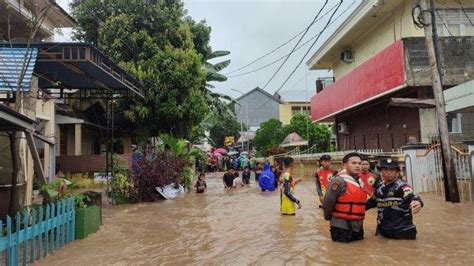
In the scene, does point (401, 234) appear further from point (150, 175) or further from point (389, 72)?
point (389, 72)

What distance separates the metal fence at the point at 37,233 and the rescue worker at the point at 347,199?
406 centimetres

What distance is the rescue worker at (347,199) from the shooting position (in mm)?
5891

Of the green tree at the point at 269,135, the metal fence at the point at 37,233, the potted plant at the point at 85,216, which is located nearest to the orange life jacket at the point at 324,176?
the potted plant at the point at 85,216

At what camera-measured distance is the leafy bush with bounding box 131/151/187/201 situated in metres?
14.7

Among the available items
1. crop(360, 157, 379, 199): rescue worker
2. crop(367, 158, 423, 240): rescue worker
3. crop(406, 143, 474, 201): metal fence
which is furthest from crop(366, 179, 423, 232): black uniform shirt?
crop(406, 143, 474, 201): metal fence

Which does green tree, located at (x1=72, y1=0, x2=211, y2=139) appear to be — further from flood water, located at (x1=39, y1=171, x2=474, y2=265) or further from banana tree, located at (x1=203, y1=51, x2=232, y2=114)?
flood water, located at (x1=39, y1=171, x2=474, y2=265)

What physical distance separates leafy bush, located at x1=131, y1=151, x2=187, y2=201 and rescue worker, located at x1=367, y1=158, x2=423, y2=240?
9.70m

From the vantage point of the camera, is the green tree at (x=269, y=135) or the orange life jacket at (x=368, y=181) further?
the green tree at (x=269, y=135)

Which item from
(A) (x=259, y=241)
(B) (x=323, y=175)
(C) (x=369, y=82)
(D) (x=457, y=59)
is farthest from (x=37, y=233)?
(C) (x=369, y=82)

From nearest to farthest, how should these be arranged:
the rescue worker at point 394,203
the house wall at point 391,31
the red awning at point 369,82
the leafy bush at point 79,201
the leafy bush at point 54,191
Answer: the rescue worker at point 394,203 → the leafy bush at point 54,191 → the leafy bush at point 79,201 → the red awning at point 369,82 → the house wall at point 391,31

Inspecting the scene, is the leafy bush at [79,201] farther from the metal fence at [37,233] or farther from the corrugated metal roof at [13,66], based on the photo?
the corrugated metal roof at [13,66]

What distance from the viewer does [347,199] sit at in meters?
5.92

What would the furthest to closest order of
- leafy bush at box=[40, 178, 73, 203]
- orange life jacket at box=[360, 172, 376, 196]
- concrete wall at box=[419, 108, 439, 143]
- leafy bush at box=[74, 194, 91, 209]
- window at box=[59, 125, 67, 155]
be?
window at box=[59, 125, 67, 155], concrete wall at box=[419, 108, 439, 143], leafy bush at box=[74, 194, 91, 209], leafy bush at box=[40, 178, 73, 203], orange life jacket at box=[360, 172, 376, 196]

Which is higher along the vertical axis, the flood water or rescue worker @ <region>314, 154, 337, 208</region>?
rescue worker @ <region>314, 154, 337, 208</region>
